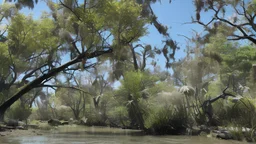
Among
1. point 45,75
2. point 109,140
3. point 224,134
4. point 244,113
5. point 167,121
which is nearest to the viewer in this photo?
point 109,140

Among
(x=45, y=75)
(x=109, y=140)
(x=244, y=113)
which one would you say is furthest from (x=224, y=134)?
(x=45, y=75)

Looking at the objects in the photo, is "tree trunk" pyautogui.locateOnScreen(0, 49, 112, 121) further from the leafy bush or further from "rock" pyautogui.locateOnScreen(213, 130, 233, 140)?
"rock" pyautogui.locateOnScreen(213, 130, 233, 140)

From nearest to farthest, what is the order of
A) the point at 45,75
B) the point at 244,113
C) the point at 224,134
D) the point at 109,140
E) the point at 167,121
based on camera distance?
1. the point at 109,140
2. the point at 224,134
3. the point at 244,113
4. the point at 167,121
5. the point at 45,75

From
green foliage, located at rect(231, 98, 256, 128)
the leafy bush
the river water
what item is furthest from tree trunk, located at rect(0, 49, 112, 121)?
green foliage, located at rect(231, 98, 256, 128)

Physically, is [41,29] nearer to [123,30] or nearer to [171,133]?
[123,30]

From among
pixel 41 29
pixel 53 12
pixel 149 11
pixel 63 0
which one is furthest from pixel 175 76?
pixel 63 0

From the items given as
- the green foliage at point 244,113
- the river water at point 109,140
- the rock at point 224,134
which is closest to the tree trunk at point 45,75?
the river water at point 109,140

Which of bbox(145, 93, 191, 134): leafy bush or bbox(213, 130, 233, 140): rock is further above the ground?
bbox(145, 93, 191, 134): leafy bush

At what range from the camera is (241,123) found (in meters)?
14.8

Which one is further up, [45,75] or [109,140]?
[45,75]

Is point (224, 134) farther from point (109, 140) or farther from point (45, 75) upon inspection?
point (45, 75)

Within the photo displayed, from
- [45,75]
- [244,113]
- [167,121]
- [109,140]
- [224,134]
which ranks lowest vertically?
[109,140]

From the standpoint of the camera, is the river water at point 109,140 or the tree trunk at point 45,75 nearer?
the river water at point 109,140

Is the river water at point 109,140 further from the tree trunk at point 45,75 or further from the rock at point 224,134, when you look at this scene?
the tree trunk at point 45,75
